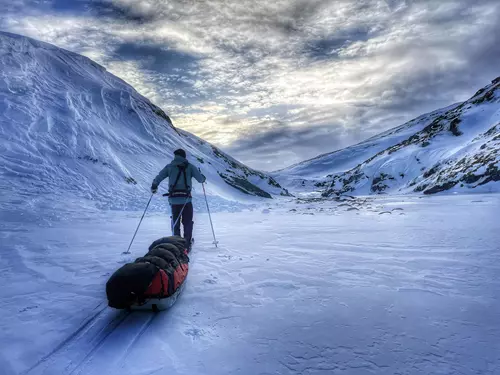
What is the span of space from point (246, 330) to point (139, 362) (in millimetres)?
1240

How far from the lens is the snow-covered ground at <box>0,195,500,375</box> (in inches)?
119

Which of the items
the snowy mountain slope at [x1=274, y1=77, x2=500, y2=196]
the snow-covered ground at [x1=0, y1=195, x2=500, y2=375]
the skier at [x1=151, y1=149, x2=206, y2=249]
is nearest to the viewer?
the snow-covered ground at [x1=0, y1=195, x2=500, y2=375]

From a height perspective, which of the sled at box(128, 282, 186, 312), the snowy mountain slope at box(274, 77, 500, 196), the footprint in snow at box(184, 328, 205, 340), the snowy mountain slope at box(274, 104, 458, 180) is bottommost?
the footprint in snow at box(184, 328, 205, 340)

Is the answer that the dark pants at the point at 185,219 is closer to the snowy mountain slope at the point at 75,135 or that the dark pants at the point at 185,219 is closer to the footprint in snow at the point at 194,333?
the footprint in snow at the point at 194,333

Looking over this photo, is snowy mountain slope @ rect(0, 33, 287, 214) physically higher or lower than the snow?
higher

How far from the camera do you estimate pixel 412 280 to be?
5.20 metres

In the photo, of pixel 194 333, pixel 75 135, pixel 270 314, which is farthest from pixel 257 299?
pixel 75 135

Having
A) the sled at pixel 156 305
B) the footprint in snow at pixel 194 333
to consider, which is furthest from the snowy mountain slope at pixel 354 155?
the footprint in snow at pixel 194 333

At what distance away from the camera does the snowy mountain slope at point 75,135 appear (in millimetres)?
16531

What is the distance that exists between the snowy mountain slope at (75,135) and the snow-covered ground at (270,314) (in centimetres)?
964

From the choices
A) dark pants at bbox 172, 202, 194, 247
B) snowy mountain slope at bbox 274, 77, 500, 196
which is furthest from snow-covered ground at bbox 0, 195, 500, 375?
snowy mountain slope at bbox 274, 77, 500, 196

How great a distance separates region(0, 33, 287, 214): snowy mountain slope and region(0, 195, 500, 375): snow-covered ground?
9642mm

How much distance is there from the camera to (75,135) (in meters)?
21.8

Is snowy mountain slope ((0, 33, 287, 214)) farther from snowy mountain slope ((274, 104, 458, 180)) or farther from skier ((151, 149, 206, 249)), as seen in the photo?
snowy mountain slope ((274, 104, 458, 180))
